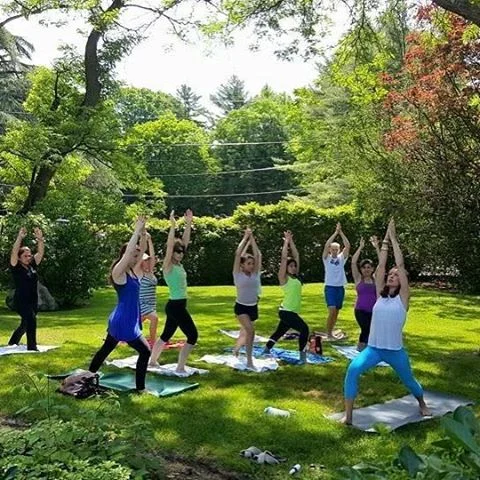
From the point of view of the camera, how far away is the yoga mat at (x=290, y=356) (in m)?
10.1

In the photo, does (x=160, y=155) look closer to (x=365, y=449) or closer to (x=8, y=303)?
(x=8, y=303)

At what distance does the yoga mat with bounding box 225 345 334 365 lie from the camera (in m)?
10.1

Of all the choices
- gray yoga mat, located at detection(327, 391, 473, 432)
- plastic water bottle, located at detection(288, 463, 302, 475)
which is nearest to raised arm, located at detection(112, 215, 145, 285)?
gray yoga mat, located at detection(327, 391, 473, 432)

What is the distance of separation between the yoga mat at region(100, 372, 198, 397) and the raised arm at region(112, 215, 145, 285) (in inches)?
53.9

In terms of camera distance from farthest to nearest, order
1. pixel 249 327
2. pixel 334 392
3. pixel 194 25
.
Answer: pixel 194 25, pixel 249 327, pixel 334 392

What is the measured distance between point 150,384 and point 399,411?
292 centimetres

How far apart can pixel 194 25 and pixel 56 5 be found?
3.22m

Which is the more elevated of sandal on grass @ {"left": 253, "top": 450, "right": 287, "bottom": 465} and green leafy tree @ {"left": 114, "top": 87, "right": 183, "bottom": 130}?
green leafy tree @ {"left": 114, "top": 87, "right": 183, "bottom": 130}

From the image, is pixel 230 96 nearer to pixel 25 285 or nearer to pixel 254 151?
pixel 254 151

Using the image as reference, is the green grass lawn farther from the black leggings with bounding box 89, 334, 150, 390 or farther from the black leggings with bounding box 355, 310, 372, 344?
the black leggings with bounding box 355, 310, 372, 344

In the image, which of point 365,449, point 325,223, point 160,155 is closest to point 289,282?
point 365,449

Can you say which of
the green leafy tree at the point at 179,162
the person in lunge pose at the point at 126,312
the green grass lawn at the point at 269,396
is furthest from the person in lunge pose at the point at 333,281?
the green leafy tree at the point at 179,162

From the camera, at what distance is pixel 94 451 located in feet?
12.7

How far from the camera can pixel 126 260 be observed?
24.6ft
